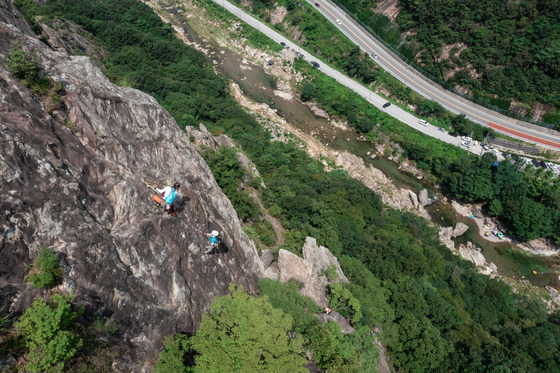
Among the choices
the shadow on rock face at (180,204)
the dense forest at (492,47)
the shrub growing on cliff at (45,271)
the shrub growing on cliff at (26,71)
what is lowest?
the shrub growing on cliff at (45,271)

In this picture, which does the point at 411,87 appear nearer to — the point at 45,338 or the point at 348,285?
the point at 348,285

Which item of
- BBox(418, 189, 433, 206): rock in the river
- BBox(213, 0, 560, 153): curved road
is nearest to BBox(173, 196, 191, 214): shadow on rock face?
BBox(418, 189, 433, 206): rock in the river

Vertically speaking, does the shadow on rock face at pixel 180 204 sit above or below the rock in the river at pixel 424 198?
below

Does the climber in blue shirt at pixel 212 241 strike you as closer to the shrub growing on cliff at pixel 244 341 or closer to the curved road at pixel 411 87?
the shrub growing on cliff at pixel 244 341

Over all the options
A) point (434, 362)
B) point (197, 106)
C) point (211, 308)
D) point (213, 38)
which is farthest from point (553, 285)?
point (213, 38)

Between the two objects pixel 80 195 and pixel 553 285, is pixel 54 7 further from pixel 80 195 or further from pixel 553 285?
pixel 553 285

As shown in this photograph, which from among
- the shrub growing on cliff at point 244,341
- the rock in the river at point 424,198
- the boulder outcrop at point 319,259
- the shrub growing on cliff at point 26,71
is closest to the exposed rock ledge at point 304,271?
the boulder outcrop at point 319,259
